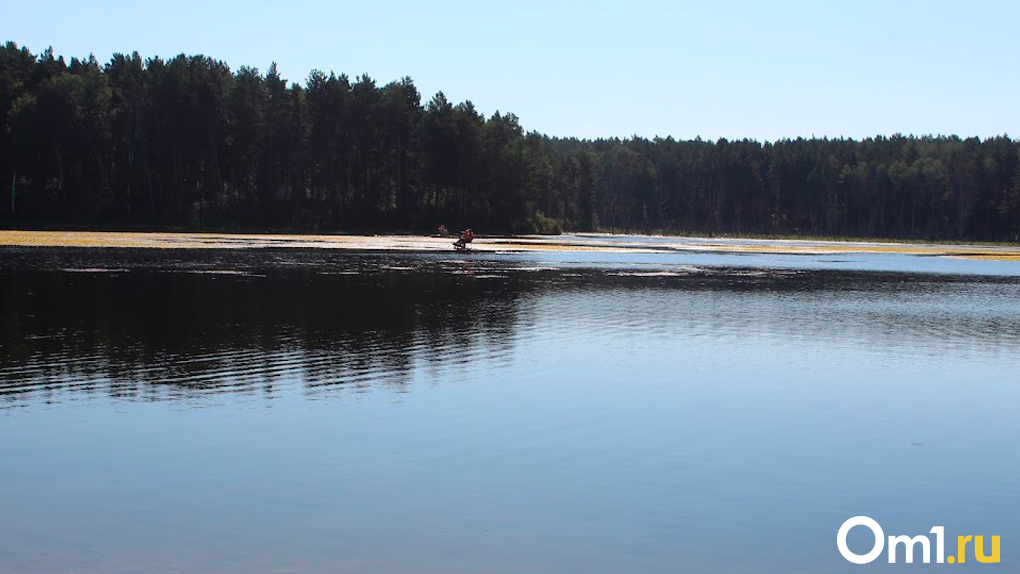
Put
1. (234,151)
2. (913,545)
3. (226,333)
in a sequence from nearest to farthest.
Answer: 1. (913,545)
2. (226,333)
3. (234,151)

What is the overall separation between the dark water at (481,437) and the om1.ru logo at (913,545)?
170mm

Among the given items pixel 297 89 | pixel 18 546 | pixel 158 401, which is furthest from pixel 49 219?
pixel 18 546

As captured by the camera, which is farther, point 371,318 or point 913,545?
point 371,318

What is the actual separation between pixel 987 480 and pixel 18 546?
46.8 ft

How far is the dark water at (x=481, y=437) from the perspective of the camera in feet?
40.5

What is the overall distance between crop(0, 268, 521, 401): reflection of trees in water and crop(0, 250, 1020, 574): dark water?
16cm

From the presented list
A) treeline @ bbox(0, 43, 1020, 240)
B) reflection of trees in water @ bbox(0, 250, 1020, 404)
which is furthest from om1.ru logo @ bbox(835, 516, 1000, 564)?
treeline @ bbox(0, 43, 1020, 240)

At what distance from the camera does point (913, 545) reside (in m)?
13.0

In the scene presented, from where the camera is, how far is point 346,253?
8875cm

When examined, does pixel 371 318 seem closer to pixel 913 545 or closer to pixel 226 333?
pixel 226 333

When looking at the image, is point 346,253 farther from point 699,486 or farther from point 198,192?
point 699,486

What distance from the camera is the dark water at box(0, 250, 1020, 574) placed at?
1236 centimetres

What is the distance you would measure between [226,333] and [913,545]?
22826 millimetres

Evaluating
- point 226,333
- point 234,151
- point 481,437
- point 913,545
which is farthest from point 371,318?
point 234,151
